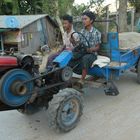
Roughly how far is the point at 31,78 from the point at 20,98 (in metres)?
0.34

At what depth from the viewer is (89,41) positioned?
562 centimetres

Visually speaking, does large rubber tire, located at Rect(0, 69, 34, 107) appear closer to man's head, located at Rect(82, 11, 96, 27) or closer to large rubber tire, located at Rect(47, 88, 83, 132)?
large rubber tire, located at Rect(47, 88, 83, 132)

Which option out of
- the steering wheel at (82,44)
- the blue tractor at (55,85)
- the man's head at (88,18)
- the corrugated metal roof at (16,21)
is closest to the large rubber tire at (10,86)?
the blue tractor at (55,85)

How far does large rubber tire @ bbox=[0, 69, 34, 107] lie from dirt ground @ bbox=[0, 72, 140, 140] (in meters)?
0.66

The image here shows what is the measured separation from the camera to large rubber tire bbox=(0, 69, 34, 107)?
3.97 meters

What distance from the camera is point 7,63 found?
4.02 meters

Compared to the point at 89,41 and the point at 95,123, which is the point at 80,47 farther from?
the point at 95,123

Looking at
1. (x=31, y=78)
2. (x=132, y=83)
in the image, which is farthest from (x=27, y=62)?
(x=132, y=83)

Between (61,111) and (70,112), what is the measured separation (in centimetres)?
30

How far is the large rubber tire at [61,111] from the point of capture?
14.3ft

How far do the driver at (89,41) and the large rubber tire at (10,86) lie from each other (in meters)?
1.38

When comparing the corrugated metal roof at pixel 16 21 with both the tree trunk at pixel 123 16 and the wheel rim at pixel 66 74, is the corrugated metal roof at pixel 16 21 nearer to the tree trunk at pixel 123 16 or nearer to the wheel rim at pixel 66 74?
the tree trunk at pixel 123 16

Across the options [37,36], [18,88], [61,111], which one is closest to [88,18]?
[61,111]

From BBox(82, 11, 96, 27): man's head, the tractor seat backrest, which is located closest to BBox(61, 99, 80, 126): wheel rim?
the tractor seat backrest
